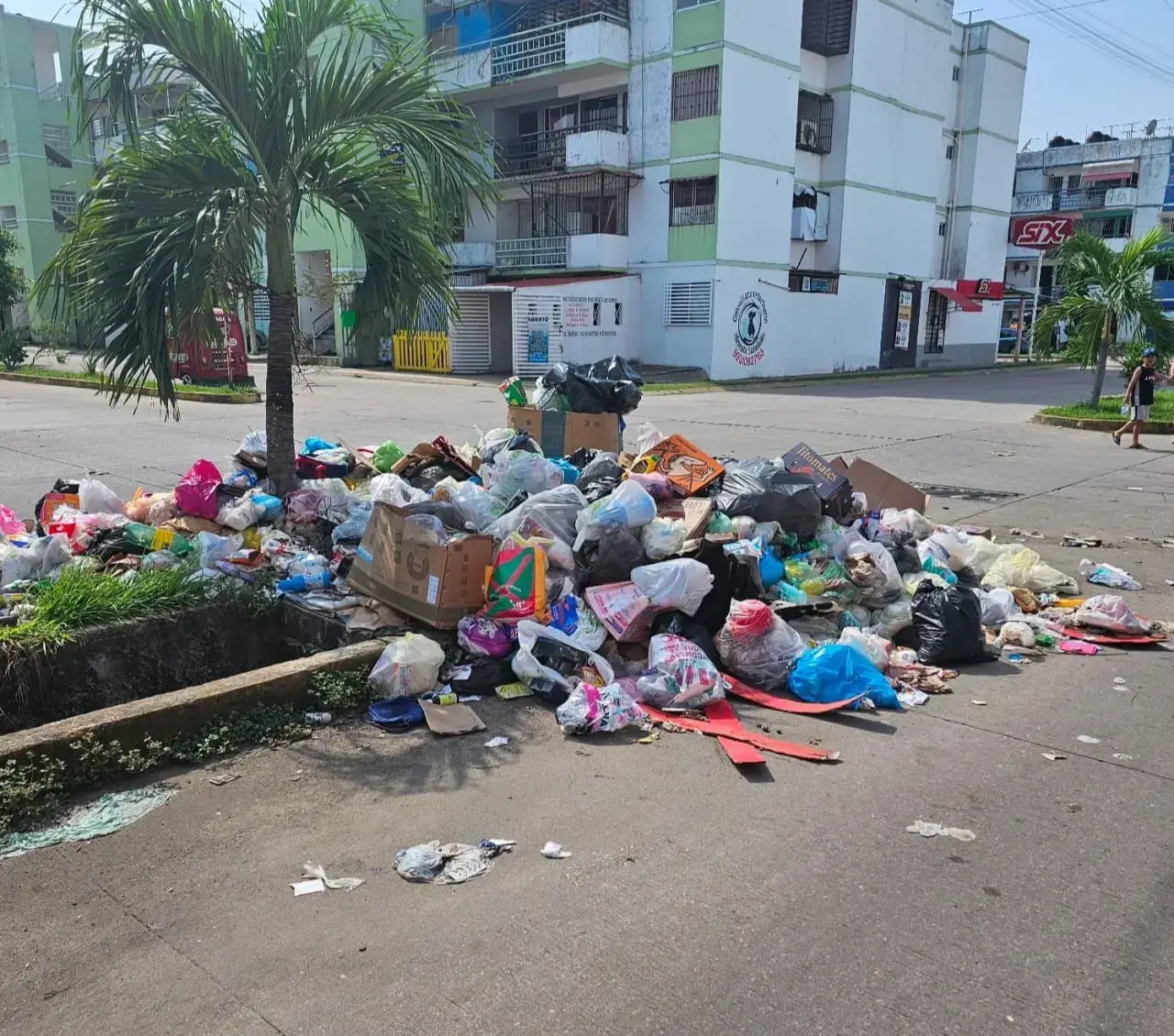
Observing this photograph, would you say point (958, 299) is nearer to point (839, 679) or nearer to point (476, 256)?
point (476, 256)

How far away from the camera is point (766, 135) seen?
28.8 m

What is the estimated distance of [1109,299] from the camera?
1741cm

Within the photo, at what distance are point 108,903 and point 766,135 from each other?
29.6m

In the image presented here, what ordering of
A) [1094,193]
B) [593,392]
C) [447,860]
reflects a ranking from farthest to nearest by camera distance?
[1094,193]
[593,392]
[447,860]

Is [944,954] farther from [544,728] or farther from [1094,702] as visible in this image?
[1094,702]

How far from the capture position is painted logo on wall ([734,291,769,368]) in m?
29.2

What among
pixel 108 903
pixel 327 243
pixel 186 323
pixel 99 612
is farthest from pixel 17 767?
pixel 327 243

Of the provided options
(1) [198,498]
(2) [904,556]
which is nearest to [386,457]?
(1) [198,498]

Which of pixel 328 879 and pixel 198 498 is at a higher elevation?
pixel 198 498

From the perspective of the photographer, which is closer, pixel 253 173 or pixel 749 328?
pixel 253 173

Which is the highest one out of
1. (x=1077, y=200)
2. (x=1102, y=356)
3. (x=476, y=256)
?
(x=1077, y=200)

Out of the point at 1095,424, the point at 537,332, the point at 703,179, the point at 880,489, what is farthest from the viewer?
the point at 703,179

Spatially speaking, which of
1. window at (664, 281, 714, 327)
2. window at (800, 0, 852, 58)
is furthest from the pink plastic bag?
window at (800, 0, 852, 58)

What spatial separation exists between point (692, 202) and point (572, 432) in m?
22.1
